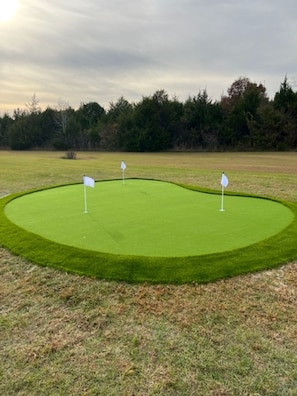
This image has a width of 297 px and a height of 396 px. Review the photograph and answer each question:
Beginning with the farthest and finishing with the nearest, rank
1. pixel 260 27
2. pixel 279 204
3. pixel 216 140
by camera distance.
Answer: pixel 216 140 → pixel 260 27 → pixel 279 204

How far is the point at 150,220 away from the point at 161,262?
141cm

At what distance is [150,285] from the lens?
307 cm

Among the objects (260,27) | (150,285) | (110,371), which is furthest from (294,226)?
(260,27)

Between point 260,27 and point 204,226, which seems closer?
point 204,226

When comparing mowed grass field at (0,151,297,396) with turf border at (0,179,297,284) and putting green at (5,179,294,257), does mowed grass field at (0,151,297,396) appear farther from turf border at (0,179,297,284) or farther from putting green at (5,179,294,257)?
putting green at (5,179,294,257)

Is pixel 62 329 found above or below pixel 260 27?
below

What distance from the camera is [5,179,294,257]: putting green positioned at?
145 inches

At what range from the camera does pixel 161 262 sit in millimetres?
3246

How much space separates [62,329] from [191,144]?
34.0 m

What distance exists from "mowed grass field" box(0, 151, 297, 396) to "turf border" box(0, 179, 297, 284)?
0.37ft

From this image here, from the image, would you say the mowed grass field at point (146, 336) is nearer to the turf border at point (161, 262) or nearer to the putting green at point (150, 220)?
the turf border at point (161, 262)

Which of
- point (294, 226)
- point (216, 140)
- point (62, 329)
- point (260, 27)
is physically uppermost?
point (260, 27)

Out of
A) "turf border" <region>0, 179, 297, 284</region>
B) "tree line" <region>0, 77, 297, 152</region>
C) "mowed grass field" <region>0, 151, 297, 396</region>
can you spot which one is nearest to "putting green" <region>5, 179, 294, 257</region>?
"turf border" <region>0, 179, 297, 284</region>

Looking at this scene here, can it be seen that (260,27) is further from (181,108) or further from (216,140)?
(181,108)
